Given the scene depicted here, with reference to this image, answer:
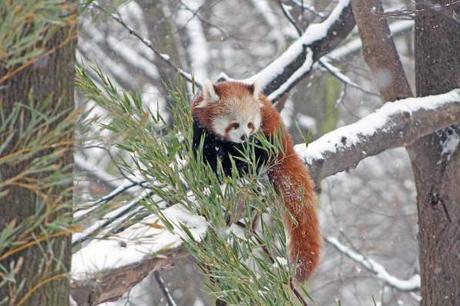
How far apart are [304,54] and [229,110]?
110cm

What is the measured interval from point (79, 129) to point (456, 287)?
3.16 meters

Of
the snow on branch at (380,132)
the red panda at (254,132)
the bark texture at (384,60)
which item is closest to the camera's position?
the red panda at (254,132)

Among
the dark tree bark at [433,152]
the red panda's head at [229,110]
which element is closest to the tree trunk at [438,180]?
the dark tree bark at [433,152]

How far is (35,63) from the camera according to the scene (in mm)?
1890

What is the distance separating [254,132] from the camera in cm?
381

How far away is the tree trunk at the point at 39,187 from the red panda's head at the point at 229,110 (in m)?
1.95

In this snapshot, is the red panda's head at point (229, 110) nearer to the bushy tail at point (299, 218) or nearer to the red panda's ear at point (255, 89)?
the red panda's ear at point (255, 89)

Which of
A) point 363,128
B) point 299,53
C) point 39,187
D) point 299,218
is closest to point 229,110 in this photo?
point 363,128

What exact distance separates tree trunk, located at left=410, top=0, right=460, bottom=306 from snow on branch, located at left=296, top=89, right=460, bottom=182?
231 millimetres

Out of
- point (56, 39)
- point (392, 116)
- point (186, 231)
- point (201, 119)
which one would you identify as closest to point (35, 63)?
point (56, 39)

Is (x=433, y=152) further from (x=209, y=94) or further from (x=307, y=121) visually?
(x=307, y=121)

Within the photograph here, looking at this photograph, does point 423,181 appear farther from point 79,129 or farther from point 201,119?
point 79,129

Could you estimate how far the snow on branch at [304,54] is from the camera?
15.9ft

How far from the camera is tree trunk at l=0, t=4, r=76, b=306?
1792 mm
